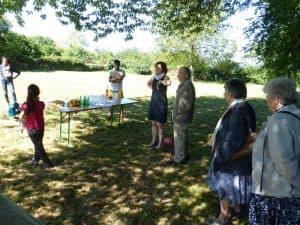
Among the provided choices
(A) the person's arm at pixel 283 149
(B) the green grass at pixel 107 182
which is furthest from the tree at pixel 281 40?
(A) the person's arm at pixel 283 149

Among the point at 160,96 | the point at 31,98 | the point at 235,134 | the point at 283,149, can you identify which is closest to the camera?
the point at 283,149

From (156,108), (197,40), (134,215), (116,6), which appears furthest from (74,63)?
(134,215)

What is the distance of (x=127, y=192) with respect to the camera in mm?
5820

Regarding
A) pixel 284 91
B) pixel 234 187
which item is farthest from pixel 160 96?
pixel 284 91

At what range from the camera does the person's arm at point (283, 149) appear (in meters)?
2.84

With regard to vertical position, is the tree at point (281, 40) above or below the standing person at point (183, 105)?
above

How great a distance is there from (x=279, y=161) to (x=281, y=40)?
4894 mm

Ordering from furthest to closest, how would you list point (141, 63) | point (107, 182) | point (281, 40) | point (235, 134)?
point (141, 63)
point (281, 40)
point (107, 182)
point (235, 134)

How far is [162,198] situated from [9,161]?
3.31m

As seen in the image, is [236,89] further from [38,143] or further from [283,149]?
[38,143]

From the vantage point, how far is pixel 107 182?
619cm

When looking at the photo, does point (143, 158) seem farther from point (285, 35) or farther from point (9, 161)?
point (285, 35)

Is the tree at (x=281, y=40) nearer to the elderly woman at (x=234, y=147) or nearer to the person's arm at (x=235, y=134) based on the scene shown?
the elderly woman at (x=234, y=147)

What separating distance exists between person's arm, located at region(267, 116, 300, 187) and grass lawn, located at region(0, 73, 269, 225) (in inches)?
91.1
